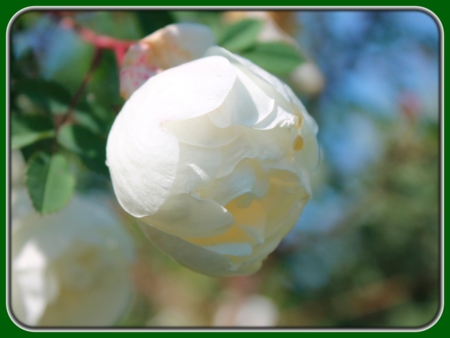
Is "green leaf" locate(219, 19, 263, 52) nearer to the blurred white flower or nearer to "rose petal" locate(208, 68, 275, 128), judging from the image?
the blurred white flower

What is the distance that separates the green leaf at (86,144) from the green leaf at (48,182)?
0.03 m

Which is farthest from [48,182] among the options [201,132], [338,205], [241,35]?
[338,205]

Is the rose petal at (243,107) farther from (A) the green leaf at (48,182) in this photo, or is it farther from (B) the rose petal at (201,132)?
(A) the green leaf at (48,182)

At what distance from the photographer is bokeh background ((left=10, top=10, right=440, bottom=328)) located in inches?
55.9

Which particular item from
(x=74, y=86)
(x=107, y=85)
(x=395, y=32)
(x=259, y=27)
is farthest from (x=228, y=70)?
(x=395, y=32)

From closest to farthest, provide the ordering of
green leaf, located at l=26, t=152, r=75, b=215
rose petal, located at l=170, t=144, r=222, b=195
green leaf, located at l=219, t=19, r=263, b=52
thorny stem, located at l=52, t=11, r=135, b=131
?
rose petal, located at l=170, t=144, r=222, b=195
green leaf, located at l=26, t=152, r=75, b=215
thorny stem, located at l=52, t=11, r=135, b=131
green leaf, located at l=219, t=19, r=263, b=52

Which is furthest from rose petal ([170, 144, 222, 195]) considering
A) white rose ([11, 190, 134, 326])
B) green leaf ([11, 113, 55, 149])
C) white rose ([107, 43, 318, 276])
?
white rose ([11, 190, 134, 326])

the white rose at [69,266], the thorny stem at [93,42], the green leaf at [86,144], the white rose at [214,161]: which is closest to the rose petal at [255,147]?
the white rose at [214,161]

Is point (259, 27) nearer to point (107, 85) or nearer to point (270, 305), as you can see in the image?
point (107, 85)

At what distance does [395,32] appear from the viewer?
1.70m

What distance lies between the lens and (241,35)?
1.00 m

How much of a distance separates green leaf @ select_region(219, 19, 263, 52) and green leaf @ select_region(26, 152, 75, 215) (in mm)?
382

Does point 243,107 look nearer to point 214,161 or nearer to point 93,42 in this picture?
point 214,161

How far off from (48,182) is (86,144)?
0.08m
